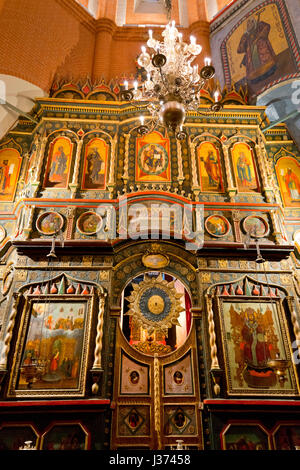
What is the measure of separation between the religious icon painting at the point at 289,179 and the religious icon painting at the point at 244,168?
1.17m

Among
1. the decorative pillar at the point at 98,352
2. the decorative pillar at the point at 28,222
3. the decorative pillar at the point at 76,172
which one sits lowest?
the decorative pillar at the point at 98,352

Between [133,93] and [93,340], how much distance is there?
4978 mm

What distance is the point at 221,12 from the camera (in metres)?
13.9

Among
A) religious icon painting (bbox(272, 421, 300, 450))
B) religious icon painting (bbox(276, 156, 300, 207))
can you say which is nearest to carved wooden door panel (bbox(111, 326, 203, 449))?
religious icon painting (bbox(272, 421, 300, 450))

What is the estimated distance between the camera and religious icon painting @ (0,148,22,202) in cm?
952

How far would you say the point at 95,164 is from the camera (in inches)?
367

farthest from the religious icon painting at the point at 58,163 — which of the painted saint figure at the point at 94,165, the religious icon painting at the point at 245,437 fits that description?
the religious icon painting at the point at 245,437

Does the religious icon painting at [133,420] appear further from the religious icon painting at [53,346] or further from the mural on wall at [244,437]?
the mural on wall at [244,437]

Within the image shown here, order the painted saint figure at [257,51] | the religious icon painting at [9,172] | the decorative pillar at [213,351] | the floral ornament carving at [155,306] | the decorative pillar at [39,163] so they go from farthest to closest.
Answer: the painted saint figure at [257,51], the religious icon painting at [9,172], the decorative pillar at [39,163], the floral ornament carving at [155,306], the decorative pillar at [213,351]

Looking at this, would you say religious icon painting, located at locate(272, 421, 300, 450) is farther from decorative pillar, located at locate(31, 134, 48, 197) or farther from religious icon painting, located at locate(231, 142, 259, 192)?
decorative pillar, located at locate(31, 134, 48, 197)

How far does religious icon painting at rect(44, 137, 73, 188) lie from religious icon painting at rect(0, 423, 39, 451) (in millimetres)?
5511

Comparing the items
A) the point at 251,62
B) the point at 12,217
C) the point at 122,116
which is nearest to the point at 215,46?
the point at 251,62

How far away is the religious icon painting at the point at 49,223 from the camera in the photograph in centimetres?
816

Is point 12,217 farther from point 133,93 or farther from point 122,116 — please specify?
point 133,93
